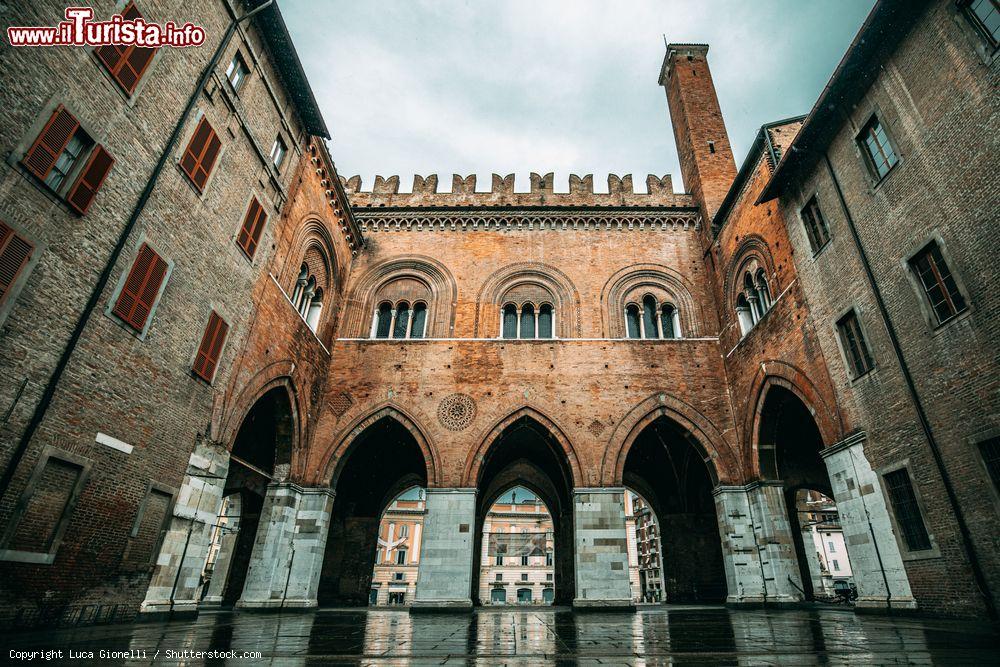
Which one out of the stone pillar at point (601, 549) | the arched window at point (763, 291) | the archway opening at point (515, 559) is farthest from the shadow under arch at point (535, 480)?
the archway opening at point (515, 559)

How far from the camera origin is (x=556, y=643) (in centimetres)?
531

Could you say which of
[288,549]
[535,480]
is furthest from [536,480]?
[288,549]

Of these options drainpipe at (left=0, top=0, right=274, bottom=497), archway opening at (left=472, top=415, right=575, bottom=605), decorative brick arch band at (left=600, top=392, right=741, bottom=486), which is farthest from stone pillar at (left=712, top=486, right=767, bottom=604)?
drainpipe at (left=0, top=0, right=274, bottom=497)

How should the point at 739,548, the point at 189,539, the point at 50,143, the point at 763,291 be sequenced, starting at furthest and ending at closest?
1. the point at 763,291
2. the point at 739,548
3. the point at 189,539
4. the point at 50,143

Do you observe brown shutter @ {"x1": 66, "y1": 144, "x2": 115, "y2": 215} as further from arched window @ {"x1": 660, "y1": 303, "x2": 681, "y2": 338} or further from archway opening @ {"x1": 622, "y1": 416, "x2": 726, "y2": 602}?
archway opening @ {"x1": 622, "y1": 416, "x2": 726, "y2": 602}

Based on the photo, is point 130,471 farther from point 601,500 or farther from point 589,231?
point 589,231

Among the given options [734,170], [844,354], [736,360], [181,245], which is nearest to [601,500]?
[736,360]

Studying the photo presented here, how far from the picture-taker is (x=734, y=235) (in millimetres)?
14664

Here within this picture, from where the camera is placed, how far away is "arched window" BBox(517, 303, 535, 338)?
1580 cm

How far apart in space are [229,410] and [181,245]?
3.40 m

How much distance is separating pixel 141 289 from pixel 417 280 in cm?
907

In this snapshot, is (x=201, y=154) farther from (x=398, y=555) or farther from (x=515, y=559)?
(x=515, y=559)

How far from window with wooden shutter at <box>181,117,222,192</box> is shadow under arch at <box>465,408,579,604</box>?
924 centimetres

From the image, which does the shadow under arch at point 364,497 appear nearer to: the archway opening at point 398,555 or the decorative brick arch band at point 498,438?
the decorative brick arch band at point 498,438
